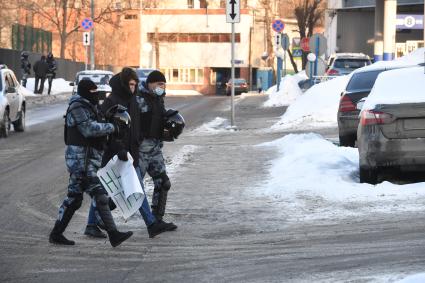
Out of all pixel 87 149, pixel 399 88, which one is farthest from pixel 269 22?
pixel 87 149

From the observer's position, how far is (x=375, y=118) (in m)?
11.2

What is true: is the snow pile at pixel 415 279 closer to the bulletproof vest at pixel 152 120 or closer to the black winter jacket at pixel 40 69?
the bulletproof vest at pixel 152 120

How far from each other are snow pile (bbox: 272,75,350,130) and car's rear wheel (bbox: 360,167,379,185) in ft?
36.3

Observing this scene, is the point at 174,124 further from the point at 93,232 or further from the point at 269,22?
the point at 269,22

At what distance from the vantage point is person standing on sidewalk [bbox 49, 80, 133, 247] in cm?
826

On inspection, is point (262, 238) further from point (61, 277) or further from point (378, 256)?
point (61, 277)

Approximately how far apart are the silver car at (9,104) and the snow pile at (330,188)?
8557 mm

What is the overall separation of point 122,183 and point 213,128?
15.8 meters

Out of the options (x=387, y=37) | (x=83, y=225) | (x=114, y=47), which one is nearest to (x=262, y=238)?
(x=83, y=225)

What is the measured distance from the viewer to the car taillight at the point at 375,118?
36.7 feet

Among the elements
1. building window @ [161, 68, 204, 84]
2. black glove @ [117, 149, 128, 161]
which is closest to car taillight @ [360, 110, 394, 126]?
black glove @ [117, 149, 128, 161]

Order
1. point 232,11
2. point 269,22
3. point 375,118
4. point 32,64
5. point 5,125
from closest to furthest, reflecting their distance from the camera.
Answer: point 375,118 < point 5,125 < point 232,11 < point 32,64 < point 269,22

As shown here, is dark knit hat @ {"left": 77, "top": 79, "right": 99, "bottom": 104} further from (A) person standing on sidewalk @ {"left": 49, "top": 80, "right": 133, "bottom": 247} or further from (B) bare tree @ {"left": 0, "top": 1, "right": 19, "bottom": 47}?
(B) bare tree @ {"left": 0, "top": 1, "right": 19, "bottom": 47}

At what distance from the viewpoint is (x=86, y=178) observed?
8367 mm
